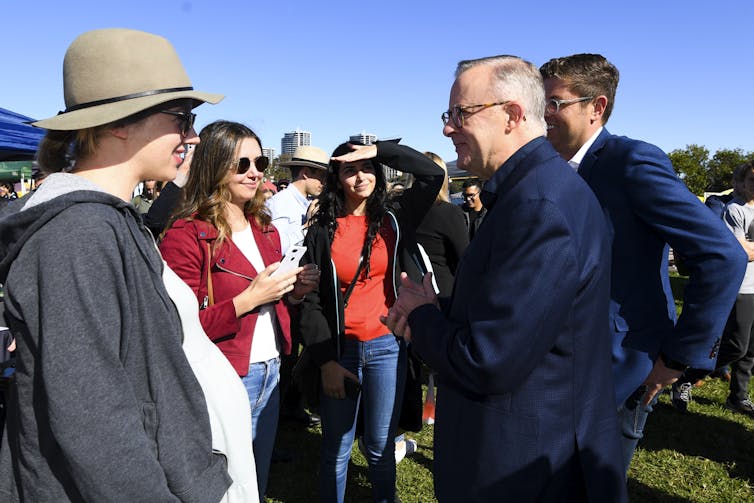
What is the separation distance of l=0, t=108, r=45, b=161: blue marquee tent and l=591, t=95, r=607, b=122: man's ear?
21.3 feet

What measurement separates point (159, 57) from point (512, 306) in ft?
3.83

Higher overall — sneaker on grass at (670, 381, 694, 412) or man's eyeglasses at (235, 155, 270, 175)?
man's eyeglasses at (235, 155, 270, 175)

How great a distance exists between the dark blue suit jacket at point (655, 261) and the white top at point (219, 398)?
153 centimetres

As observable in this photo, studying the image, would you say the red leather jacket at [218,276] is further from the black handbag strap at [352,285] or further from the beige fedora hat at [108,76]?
the beige fedora hat at [108,76]

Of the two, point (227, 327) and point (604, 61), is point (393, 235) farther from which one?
point (604, 61)

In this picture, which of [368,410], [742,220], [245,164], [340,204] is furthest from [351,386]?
[742,220]

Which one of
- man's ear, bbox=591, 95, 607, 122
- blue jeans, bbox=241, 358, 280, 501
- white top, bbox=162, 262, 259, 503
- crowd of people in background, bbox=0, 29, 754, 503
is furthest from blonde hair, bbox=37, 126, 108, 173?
man's ear, bbox=591, 95, 607, 122

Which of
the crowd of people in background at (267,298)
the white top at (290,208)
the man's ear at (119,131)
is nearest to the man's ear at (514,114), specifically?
the crowd of people in background at (267,298)

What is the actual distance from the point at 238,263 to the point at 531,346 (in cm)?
158

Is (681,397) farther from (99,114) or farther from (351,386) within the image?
(99,114)

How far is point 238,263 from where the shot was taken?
102 inches

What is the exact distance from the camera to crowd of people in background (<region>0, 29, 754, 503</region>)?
1.18m

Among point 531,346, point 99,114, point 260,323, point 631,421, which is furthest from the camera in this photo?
point 631,421

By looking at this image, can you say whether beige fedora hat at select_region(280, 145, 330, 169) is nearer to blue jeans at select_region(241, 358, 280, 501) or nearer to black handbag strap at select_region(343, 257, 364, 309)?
black handbag strap at select_region(343, 257, 364, 309)
